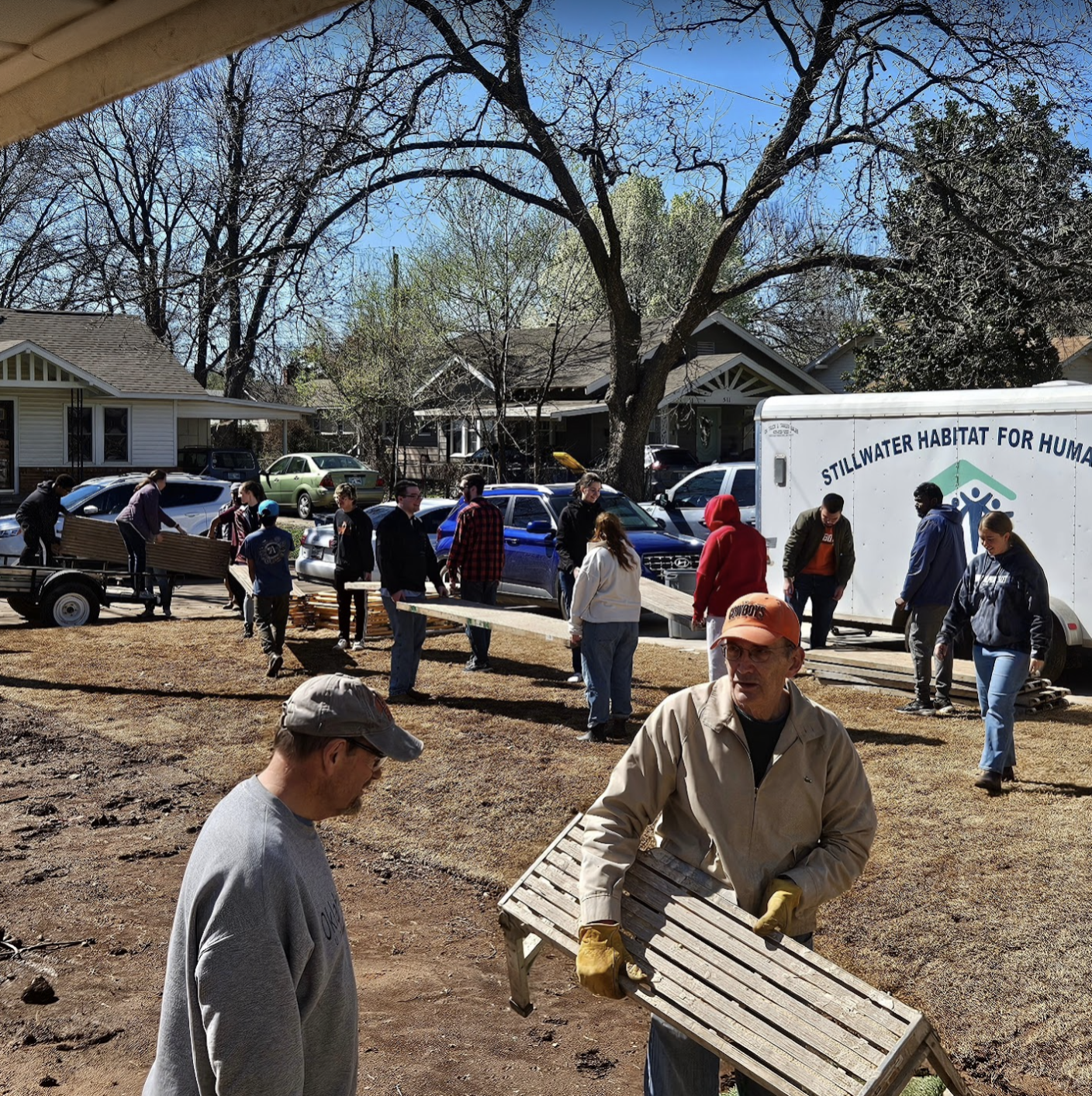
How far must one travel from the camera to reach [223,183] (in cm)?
1794

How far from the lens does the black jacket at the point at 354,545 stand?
47.4 ft

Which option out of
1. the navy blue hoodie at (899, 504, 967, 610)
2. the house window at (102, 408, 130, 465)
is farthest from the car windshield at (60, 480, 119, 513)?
the navy blue hoodie at (899, 504, 967, 610)

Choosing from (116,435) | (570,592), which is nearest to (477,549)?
(570,592)

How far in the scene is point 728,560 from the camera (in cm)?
973

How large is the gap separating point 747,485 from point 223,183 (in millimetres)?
8882

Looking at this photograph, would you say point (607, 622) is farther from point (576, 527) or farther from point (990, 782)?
point (990, 782)

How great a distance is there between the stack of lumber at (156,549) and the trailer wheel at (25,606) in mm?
1103

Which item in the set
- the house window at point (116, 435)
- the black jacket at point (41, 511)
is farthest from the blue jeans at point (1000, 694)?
the house window at point (116, 435)

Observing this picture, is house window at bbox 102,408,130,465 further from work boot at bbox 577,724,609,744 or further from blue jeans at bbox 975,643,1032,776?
blue jeans at bbox 975,643,1032,776

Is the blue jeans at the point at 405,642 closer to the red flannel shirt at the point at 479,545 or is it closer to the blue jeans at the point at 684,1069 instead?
the red flannel shirt at the point at 479,545

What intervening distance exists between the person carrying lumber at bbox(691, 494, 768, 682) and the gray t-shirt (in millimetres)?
7126

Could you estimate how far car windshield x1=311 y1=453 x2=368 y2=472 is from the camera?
115 feet

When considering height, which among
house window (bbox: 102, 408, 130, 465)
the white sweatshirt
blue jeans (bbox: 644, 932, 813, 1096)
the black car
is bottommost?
blue jeans (bbox: 644, 932, 813, 1096)

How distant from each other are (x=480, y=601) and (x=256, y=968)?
35.9 feet
